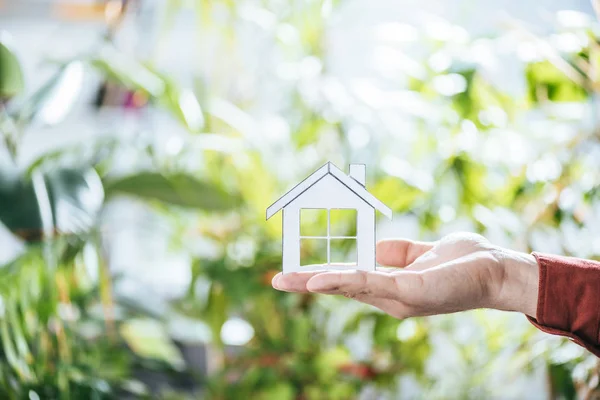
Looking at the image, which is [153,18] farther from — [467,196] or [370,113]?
[467,196]

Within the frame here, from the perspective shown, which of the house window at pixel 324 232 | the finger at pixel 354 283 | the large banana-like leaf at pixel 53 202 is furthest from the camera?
the house window at pixel 324 232

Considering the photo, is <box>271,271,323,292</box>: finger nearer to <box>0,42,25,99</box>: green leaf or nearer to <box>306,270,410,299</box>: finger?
<box>306,270,410,299</box>: finger

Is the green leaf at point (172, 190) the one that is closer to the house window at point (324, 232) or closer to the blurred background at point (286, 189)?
the blurred background at point (286, 189)

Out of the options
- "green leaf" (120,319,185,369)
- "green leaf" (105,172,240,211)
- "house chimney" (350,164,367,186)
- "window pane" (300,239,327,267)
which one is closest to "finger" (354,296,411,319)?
"house chimney" (350,164,367,186)

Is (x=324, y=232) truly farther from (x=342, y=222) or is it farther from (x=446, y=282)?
(x=446, y=282)

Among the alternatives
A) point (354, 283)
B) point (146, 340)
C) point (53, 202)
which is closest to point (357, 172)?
point (354, 283)

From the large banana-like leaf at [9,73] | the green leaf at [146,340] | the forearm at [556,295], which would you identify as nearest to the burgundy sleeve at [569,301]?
the forearm at [556,295]

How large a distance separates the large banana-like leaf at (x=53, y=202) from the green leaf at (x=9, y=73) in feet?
0.45

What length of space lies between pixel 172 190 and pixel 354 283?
566 mm

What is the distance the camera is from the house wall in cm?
59

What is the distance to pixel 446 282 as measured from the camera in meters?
0.53

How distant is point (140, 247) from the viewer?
7.76 feet

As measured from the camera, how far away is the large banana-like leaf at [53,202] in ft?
2.59

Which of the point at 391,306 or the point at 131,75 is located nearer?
the point at 391,306
